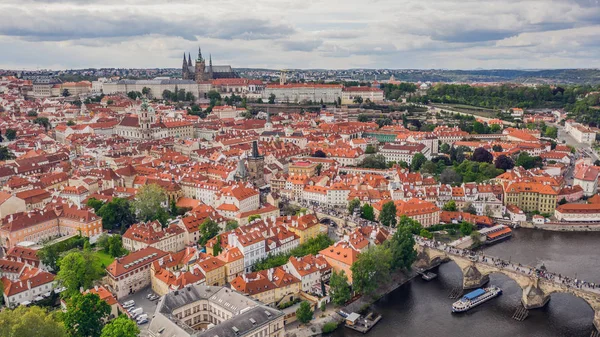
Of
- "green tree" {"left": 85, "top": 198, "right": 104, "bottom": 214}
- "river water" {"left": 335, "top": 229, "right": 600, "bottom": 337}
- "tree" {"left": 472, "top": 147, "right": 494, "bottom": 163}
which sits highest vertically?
"tree" {"left": 472, "top": 147, "right": 494, "bottom": 163}

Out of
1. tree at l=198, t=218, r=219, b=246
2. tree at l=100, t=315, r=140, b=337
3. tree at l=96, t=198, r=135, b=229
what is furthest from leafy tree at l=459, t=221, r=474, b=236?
tree at l=100, t=315, r=140, b=337

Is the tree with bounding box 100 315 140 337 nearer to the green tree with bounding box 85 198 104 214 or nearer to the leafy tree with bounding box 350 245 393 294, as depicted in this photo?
the leafy tree with bounding box 350 245 393 294

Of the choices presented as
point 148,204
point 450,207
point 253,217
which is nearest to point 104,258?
point 148,204

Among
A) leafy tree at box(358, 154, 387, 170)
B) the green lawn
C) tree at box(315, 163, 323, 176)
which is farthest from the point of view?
leafy tree at box(358, 154, 387, 170)

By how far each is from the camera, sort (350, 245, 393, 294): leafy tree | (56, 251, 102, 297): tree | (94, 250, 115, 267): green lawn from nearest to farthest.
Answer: (56, 251, 102, 297): tree
(350, 245, 393, 294): leafy tree
(94, 250, 115, 267): green lawn

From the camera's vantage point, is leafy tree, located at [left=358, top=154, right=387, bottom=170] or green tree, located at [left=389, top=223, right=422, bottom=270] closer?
green tree, located at [left=389, top=223, right=422, bottom=270]

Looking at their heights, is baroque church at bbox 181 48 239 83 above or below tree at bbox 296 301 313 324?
above
